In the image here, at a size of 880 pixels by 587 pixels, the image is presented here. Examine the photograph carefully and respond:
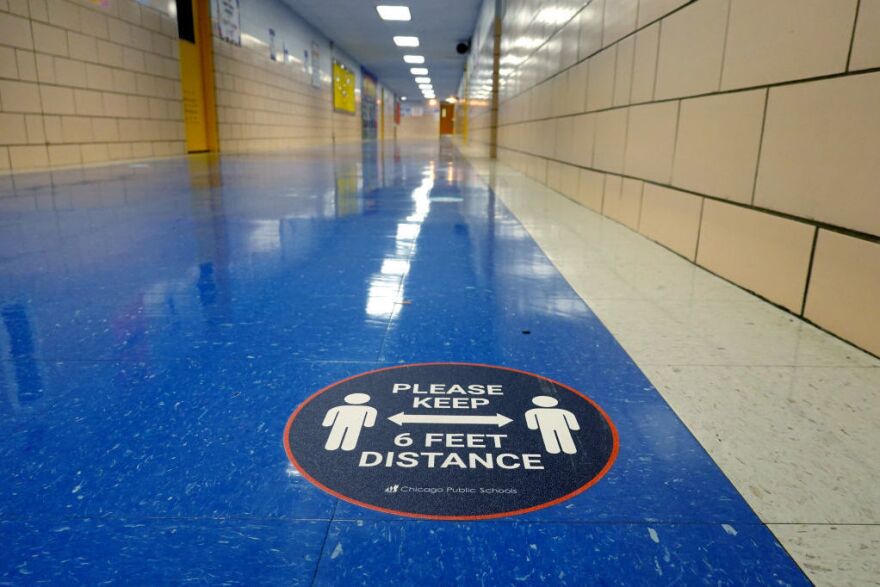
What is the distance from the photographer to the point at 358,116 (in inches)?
1253

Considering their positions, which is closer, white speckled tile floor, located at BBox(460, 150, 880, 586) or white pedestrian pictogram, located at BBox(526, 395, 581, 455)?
white speckled tile floor, located at BBox(460, 150, 880, 586)

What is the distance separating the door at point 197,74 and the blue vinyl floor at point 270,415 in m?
10.6

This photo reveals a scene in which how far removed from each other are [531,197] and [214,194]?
3159 mm

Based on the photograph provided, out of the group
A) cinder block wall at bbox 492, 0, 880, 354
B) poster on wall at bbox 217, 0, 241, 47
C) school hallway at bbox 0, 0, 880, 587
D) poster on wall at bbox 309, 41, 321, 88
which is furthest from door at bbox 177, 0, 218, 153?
cinder block wall at bbox 492, 0, 880, 354

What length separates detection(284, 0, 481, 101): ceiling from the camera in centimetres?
1686

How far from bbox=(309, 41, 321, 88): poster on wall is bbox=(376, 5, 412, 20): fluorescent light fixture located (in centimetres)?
419

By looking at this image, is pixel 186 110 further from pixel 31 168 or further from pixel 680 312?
pixel 680 312

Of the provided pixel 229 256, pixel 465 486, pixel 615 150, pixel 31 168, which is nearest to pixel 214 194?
pixel 229 256

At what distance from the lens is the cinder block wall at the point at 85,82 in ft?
24.9

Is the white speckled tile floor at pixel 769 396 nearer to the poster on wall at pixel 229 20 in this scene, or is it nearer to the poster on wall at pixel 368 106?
the poster on wall at pixel 229 20

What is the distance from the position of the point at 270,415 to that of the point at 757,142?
222 centimetres

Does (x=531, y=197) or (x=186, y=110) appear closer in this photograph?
(x=531, y=197)

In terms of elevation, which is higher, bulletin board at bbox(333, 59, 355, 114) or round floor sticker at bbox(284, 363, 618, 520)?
bulletin board at bbox(333, 59, 355, 114)

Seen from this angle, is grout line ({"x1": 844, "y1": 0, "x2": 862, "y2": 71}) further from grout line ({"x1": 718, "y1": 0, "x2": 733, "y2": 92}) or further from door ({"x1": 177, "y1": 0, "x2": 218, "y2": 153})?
door ({"x1": 177, "y1": 0, "x2": 218, "y2": 153})
